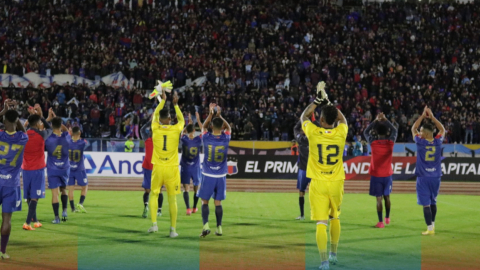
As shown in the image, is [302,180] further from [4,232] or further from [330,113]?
[4,232]

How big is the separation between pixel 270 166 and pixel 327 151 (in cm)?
1680

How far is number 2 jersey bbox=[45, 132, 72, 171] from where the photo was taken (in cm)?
1335

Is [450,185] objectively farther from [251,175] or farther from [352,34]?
[352,34]

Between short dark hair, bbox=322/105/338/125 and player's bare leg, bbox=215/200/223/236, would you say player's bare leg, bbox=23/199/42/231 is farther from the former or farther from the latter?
short dark hair, bbox=322/105/338/125

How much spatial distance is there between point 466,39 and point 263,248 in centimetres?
3429

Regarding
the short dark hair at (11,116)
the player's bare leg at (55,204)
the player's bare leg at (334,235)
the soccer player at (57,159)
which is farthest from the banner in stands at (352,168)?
the short dark hair at (11,116)

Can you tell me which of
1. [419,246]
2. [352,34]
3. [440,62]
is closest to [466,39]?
[440,62]

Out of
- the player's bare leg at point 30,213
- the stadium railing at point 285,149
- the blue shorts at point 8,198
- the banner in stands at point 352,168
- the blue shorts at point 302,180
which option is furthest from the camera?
the stadium railing at point 285,149

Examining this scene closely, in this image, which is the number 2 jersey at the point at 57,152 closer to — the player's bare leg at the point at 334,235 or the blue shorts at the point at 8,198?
the blue shorts at the point at 8,198

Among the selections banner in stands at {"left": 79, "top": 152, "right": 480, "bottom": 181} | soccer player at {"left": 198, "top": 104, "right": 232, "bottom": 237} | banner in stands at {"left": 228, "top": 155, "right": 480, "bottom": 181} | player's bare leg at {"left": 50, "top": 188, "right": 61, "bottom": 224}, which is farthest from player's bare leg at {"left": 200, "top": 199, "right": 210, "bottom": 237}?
banner in stands at {"left": 228, "top": 155, "right": 480, "bottom": 181}

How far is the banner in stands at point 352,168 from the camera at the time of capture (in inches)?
1001

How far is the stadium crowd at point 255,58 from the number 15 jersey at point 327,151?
2018cm

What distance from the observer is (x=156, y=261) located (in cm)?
893

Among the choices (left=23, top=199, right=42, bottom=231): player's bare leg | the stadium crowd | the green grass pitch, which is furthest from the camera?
the stadium crowd
